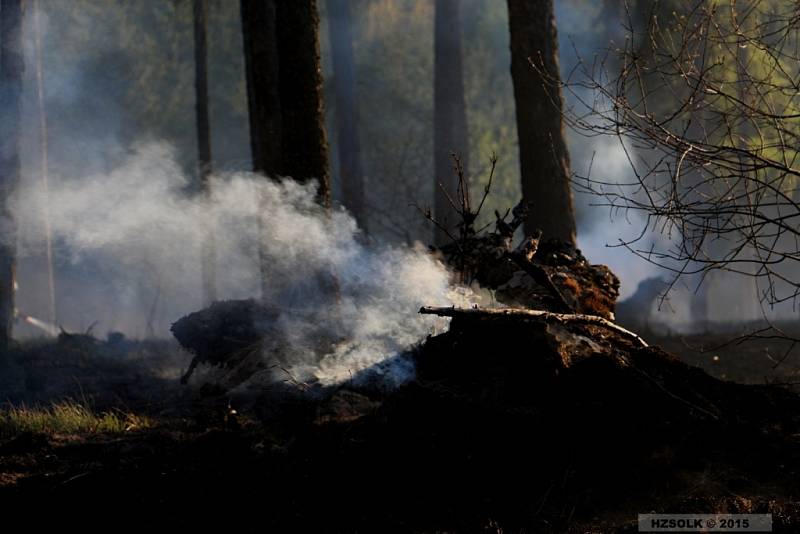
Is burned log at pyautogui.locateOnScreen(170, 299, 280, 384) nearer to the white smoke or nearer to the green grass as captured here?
the white smoke

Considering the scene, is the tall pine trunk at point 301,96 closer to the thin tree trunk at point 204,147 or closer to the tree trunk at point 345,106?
the thin tree trunk at point 204,147

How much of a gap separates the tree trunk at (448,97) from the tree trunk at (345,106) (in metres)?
2.41

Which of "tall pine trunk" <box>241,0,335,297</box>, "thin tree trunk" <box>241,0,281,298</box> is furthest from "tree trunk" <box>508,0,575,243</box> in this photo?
"thin tree trunk" <box>241,0,281,298</box>

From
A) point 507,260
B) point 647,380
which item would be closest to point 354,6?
point 507,260

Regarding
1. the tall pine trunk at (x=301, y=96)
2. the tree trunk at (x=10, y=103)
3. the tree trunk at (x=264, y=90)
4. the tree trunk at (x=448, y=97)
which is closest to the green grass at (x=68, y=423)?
the tall pine trunk at (x=301, y=96)

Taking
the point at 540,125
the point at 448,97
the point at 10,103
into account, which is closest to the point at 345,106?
the point at 448,97

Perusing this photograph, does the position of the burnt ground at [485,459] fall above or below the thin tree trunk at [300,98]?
below

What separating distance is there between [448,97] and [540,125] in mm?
13951

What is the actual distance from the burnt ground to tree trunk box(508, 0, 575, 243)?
13.9ft

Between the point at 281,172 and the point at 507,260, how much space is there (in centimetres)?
325

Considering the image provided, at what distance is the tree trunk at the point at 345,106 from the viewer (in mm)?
23188

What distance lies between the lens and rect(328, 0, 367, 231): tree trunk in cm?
2319

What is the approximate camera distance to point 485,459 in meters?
5.16

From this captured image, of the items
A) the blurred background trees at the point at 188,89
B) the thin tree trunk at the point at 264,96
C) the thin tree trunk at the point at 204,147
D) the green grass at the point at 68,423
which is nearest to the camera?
the green grass at the point at 68,423
